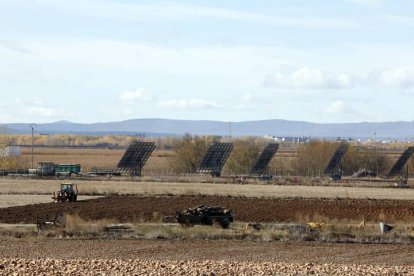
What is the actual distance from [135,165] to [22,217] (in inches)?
2388

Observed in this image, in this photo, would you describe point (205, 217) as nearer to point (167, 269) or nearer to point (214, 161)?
point (167, 269)

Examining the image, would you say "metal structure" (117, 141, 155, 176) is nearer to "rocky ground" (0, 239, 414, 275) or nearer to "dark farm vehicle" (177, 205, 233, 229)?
"dark farm vehicle" (177, 205, 233, 229)

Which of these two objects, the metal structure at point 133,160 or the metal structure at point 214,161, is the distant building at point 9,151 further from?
the metal structure at point 214,161

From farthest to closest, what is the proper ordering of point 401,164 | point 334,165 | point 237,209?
1. point 334,165
2. point 401,164
3. point 237,209

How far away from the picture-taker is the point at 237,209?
61.2 m

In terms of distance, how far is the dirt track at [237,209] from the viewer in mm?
54531

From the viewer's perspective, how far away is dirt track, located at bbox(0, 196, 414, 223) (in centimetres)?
5453

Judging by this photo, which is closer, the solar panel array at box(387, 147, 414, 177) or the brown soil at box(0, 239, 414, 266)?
the brown soil at box(0, 239, 414, 266)

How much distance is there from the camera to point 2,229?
4500 centimetres

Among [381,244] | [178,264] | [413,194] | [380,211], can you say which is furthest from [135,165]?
[178,264]

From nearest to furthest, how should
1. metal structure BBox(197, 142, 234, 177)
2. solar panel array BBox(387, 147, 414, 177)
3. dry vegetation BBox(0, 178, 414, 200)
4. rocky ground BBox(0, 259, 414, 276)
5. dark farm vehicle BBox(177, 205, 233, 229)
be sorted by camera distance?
rocky ground BBox(0, 259, 414, 276) → dark farm vehicle BBox(177, 205, 233, 229) → dry vegetation BBox(0, 178, 414, 200) → solar panel array BBox(387, 147, 414, 177) → metal structure BBox(197, 142, 234, 177)

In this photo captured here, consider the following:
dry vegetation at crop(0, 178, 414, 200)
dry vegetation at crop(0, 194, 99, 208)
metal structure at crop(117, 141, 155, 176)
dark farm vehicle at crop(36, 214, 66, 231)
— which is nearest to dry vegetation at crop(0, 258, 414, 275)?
dark farm vehicle at crop(36, 214, 66, 231)

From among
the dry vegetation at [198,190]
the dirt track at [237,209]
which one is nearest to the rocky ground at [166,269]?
the dirt track at [237,209]

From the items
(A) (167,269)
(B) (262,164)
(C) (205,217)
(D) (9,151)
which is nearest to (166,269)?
(A) (167,269)
